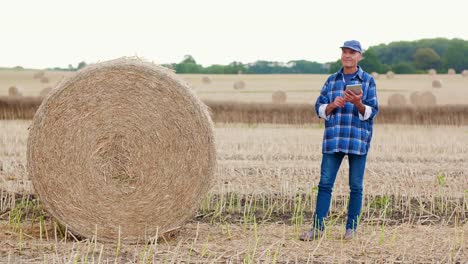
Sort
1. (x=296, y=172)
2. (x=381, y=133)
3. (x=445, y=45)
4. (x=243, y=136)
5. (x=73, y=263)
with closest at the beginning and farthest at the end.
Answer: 1. (x=73, y=263)
2. (x=296, y=172)
3. (x=243, y=136)
4. (x=381, y=133)
5. (x=445, y=45)

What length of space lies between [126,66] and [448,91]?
26273 millimetres

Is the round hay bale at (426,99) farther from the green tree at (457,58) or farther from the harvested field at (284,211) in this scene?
the green tree at (457,58)

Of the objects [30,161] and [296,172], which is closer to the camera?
[30,161]

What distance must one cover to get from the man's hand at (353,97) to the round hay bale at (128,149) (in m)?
1.28

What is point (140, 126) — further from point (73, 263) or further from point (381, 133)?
point (381, 133)

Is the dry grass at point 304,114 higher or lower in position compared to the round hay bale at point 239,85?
lower

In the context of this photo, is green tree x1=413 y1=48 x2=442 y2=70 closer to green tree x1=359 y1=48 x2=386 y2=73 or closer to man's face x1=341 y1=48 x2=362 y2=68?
green tree x1=359 y1=48 x2=386 y2=73

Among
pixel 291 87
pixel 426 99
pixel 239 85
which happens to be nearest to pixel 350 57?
pixel 426 99

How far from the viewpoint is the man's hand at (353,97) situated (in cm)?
753

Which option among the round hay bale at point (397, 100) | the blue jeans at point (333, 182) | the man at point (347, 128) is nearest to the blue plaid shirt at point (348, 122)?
the man at point (347, 128)

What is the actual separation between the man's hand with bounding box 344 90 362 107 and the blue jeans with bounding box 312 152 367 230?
1.67ft

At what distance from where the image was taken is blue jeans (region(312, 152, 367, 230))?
306 inches

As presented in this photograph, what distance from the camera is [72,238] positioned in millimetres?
7816

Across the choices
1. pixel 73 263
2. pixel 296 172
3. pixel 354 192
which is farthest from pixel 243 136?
pixel 73 263
